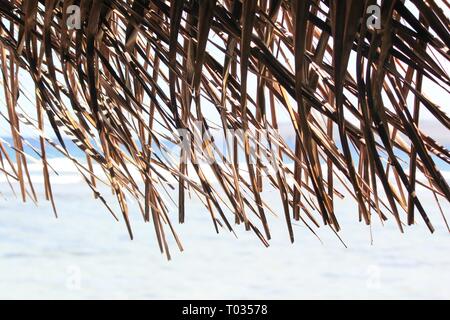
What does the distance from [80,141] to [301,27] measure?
23 cm

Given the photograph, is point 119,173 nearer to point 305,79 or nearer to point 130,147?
point 130,147

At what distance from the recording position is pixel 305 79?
389 millimetres

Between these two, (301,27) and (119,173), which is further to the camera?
(119,173)

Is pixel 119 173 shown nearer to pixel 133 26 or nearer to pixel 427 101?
pixel 133 26

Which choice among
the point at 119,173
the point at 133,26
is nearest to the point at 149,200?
the point at 119,173

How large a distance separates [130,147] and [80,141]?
0.14 ft
